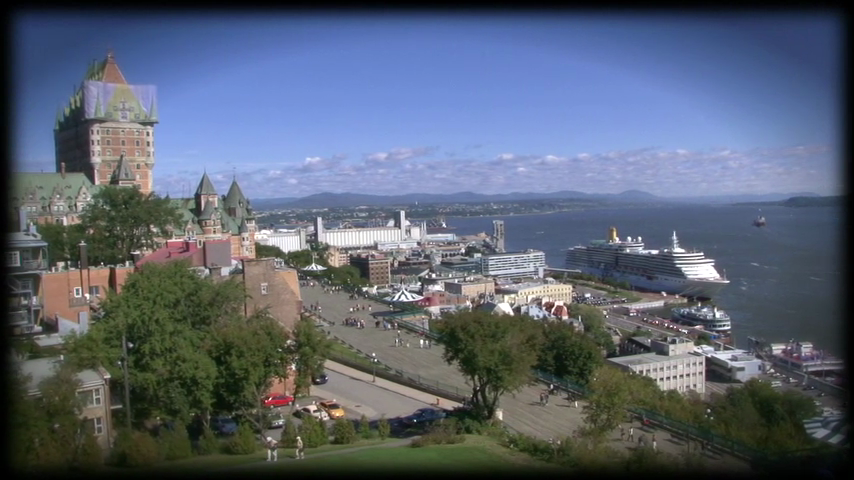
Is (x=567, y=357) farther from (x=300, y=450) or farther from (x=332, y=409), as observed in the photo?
(x=300, y=450)

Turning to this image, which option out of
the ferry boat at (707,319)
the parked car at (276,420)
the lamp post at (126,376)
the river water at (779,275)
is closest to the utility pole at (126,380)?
the lamp post at (126,376)

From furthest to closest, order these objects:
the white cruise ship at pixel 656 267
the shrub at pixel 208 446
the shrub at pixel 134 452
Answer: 1. the white cruise ship at pixel 656 267
2. the shrub at pixel 208 446
3. the shrub at pixel 134 452

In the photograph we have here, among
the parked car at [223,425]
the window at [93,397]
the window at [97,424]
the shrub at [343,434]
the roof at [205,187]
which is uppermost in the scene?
the roof at [205,187]

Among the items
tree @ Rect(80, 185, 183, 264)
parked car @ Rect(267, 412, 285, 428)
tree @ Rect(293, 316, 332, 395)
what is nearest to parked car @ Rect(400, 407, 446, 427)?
tree @ Rect(293, 316, 332, 395)

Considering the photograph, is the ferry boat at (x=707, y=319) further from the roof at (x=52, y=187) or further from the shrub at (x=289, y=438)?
the shrub at (x=289, y=438)

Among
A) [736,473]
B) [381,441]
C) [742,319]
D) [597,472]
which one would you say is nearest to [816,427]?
[736,473]

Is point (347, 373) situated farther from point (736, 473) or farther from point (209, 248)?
point (736, 473)
